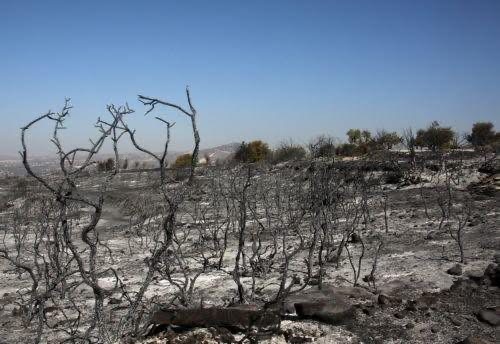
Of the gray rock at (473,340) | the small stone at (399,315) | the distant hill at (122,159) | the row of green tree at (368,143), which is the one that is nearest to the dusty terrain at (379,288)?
the small stone at (399,315)

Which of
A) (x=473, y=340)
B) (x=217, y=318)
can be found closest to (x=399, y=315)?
(x=473, y=340)

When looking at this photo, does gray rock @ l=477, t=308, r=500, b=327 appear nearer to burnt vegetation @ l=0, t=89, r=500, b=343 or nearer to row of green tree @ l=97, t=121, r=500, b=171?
burnt vegetation @ l=0, t=89, r=500, b=343

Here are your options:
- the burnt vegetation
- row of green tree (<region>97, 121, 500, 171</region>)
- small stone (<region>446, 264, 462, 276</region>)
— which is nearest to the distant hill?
row of green tree (<region>97, 121, 500, 171</region>)

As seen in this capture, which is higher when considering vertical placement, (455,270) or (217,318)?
(217,318)

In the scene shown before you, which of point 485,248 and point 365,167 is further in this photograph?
point 365,167

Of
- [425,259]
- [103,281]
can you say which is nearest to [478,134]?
[425,259]

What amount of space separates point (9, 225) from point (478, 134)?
32.7 meters

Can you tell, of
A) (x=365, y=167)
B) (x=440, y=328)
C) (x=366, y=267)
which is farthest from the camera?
(x=365, y=167)

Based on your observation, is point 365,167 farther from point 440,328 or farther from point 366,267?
point 440,328

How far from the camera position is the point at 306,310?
16.7 ft

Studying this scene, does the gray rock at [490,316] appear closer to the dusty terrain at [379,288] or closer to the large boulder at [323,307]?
the dusty terrain at [379,288]

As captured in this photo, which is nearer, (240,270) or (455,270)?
(455,270)

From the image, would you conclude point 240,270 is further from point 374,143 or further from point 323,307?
point 374,143

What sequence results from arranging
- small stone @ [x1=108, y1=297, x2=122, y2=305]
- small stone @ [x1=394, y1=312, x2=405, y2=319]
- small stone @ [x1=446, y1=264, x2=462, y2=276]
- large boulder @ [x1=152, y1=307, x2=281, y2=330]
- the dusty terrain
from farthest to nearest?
small stone @ [x1=446, y1=264, x2=462, y2=276] → small stone @ [x1=108, y1=297, x2=122, y2=305] → small stone @ [x1=394, y1=312, x2=405, y2=319] → the dusty terrain → large boulder @ [x1=152, y1=307, x2=281, y2=330]
